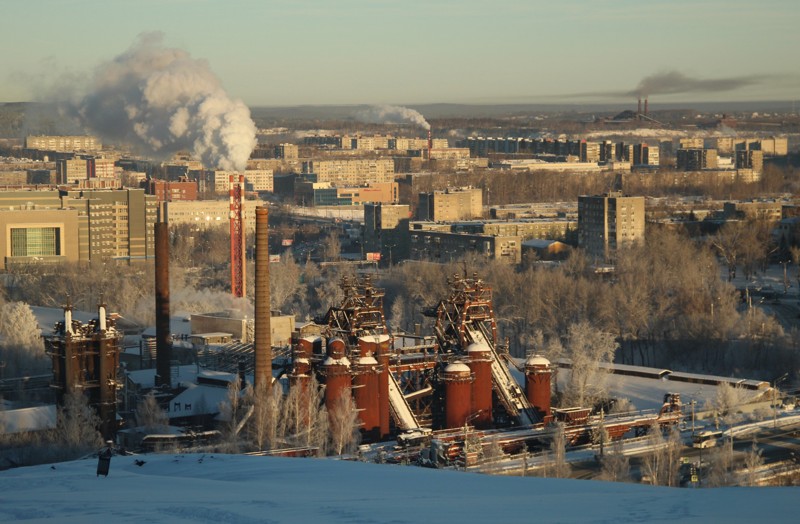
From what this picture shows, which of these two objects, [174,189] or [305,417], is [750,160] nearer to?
[174,189]

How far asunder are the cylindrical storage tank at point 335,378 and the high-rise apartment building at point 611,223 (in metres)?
31.9

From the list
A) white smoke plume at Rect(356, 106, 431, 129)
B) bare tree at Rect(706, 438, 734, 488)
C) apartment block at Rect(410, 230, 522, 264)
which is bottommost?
apartment block at Rect(410, 230, 522, 264)

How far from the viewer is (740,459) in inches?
856

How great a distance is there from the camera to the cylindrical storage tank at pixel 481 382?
24797 millimetres

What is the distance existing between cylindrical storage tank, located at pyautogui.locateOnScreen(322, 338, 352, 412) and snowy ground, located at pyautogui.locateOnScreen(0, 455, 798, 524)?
517cm

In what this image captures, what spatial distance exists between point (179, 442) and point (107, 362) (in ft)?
6.20

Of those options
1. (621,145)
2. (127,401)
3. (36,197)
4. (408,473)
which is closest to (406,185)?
(621,145)

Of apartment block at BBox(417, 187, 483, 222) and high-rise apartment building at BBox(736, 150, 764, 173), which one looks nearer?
apartment block at BBox(417, 187, 483, 222)

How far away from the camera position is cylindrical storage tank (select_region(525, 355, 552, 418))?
2505cm

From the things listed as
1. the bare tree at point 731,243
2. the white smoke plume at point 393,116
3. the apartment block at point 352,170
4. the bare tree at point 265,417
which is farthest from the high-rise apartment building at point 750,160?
the bare tree at point 265,417

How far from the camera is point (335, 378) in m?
A: 23.6

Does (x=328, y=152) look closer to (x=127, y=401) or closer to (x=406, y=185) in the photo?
(x=406, y=185)

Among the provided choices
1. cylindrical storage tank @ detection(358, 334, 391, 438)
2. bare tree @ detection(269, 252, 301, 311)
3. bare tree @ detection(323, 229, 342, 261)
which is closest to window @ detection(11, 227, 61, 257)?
bare tree @ detection(269, 252, 301, 311)

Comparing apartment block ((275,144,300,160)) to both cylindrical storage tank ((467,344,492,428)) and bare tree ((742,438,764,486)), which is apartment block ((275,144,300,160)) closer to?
cylindrical storage tank ((467,344,492,428))
